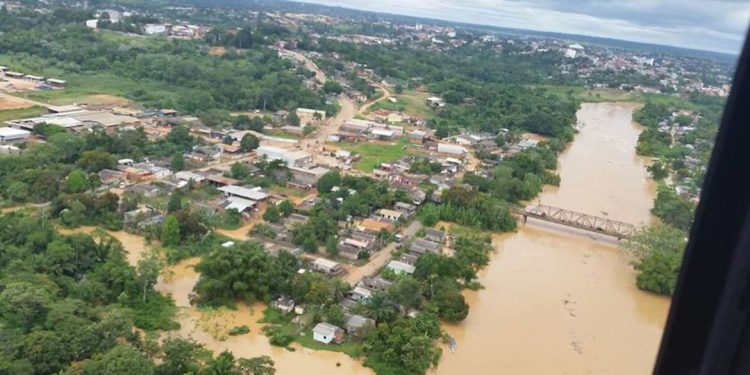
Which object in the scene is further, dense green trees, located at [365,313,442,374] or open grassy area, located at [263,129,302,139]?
open grassy area, located at [263,129,302,139]

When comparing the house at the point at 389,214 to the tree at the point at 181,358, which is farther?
the house at the point at 389,214

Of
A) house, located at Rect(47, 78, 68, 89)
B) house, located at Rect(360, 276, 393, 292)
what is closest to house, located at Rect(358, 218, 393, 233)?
house, located at Rect(360, 276, 393, 292)

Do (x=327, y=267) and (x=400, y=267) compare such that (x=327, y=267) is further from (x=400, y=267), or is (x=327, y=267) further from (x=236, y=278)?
(x=236, y=278)

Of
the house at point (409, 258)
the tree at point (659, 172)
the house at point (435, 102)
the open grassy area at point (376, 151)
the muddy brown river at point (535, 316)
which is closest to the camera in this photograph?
the muddy brown river at point (535, 316)

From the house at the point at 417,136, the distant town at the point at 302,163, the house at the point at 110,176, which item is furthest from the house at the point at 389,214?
the house at the point at 417,136

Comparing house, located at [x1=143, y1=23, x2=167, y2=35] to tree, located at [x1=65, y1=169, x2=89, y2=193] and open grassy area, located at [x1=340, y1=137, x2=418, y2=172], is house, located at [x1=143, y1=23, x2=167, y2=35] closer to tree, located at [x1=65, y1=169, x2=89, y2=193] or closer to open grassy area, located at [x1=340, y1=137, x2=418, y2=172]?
open grassy area, located at [x1=340, y1=137, x2=418, y2=172]

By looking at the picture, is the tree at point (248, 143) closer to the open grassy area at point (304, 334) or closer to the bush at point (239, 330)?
the open grassy area at point (304, 334)
